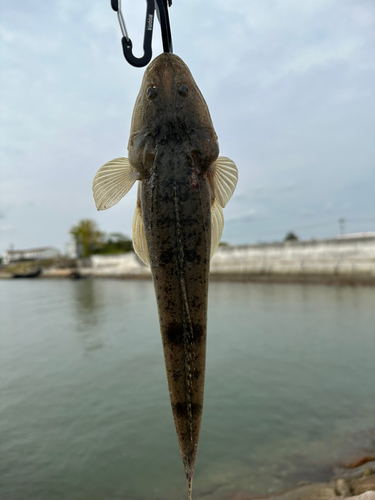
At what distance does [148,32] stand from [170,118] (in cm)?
59

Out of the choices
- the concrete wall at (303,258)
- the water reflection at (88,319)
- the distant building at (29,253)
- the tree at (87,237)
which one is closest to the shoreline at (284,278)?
the concrete wall at (303,258)

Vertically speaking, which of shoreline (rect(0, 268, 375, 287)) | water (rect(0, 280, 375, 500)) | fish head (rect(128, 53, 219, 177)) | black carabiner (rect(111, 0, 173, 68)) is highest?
black carabiner (rect(111, 0, 173, 68))

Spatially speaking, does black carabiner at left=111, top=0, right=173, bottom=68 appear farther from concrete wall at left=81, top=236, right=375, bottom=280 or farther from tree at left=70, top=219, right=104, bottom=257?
tree at left=70, top=219, right=104, bottom=257

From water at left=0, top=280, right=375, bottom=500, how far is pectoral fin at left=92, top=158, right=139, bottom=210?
4.14 meters

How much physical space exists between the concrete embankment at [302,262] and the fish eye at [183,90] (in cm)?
2220

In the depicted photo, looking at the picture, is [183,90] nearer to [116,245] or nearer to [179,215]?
[179,215]

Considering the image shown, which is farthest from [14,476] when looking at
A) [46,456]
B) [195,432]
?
[195,432]

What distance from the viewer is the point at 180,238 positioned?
179 cm

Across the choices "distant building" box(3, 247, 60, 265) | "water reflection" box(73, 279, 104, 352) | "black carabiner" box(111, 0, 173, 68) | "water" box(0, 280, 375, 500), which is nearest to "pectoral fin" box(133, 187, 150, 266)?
"black carabiner" box(111, 0, 173, 68)

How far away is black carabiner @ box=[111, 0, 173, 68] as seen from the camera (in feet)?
6.42

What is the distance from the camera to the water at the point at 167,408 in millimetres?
4766

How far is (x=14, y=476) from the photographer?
16.5 ft

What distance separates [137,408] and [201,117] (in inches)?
253

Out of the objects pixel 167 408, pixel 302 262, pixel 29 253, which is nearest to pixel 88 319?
pixel 167 408
